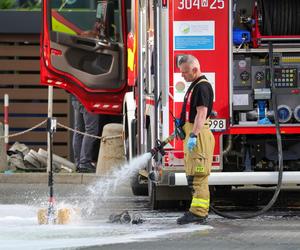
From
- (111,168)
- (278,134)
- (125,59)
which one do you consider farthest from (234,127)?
(111,168)

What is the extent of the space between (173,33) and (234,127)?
1183 mm

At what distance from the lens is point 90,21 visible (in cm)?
1262

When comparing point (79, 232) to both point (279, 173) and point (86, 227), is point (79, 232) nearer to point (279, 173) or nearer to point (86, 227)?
point (86, 227)

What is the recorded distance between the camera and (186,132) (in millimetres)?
8797

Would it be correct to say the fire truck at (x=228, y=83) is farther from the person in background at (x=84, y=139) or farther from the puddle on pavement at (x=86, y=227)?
the person in background at (x=84, y=139)

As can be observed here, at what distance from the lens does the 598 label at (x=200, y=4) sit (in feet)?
29.4

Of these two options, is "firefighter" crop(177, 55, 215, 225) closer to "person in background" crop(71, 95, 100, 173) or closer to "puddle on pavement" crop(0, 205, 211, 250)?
"puddle on pavement" crop(0, 205, 211, 250)

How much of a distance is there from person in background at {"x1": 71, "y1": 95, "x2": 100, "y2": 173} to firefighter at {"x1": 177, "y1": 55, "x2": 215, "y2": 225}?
5.81 meters

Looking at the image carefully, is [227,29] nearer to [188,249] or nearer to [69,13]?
[188,249]

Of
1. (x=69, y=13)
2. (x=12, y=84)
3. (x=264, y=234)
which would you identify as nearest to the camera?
(x=264, y=234)

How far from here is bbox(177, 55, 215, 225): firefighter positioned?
861 centimetres

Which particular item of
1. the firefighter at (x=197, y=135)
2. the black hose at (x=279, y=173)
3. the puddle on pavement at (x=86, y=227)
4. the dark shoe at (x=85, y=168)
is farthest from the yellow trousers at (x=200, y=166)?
the dark shoe at (x=85, y=168)

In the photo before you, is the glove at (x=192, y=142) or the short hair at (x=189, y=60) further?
the short hair at (x=189, y=60)

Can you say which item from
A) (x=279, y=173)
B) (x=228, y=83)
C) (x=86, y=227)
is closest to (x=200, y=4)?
(x=228, y=83)
